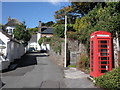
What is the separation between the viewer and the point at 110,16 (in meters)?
12.0

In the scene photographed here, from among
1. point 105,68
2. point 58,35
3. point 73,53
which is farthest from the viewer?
point 58,35

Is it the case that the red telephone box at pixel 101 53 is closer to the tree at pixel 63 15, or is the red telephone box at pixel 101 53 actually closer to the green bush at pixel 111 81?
the green bush at pixel 111 81

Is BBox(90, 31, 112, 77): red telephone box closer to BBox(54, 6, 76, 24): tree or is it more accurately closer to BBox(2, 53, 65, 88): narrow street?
BBox(2, 53, 65, 88): narrow street

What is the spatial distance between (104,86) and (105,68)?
5.72ft

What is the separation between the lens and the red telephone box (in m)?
8.79

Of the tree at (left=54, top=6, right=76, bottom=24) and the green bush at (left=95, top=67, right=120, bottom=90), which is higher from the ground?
the tree at (left=54, top=6, right=76, bottom=24)

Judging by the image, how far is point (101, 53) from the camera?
899 cm

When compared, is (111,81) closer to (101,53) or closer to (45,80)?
(101,53)

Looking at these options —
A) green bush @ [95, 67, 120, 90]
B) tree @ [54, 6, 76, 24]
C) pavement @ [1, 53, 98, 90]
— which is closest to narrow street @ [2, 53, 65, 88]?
pavement @ [1, 53, 98, 90]

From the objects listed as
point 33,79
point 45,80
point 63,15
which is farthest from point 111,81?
point 63,15

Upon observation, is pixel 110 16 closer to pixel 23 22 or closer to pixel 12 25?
pixel 23 22

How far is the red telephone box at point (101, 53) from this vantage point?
8.79m

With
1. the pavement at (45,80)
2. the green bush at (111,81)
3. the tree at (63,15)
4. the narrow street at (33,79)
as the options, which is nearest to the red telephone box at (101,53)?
the pavement at (45,80)

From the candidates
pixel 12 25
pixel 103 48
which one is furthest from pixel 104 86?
pixel 12 25
